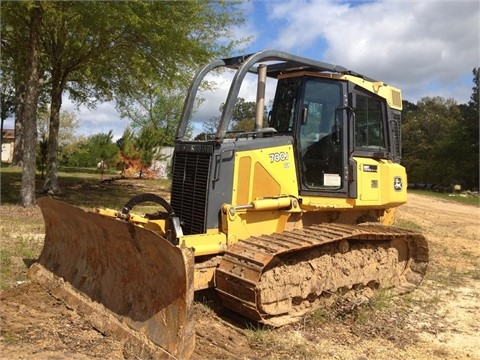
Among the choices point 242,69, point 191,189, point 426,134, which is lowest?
point 191,189

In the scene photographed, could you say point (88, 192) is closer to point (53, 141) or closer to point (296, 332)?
point (53, 141)

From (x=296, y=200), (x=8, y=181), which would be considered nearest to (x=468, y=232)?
(x=296, y=200)

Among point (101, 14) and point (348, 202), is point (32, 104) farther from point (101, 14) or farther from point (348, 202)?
point (348, 202)

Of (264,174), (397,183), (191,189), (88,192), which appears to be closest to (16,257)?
(191,189)

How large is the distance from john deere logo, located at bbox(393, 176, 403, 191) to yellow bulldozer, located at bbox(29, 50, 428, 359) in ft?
0.09

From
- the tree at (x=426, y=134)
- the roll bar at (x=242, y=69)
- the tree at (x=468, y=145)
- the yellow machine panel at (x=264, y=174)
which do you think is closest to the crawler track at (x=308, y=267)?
the yellow machine panel at (x=264, y=174)

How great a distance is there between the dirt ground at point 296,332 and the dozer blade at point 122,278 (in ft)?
0.52

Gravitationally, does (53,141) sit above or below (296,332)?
above

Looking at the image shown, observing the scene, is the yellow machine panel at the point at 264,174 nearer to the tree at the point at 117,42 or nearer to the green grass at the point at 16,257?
the green grass at the point at 16,257

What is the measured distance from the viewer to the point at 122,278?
200 inches

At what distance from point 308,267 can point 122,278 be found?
6.52 feet

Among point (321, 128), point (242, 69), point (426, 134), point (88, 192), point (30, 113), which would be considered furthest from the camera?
point (426, 134)

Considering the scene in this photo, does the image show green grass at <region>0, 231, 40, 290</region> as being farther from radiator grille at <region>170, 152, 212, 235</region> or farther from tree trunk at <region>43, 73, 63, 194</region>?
tree trunk at <region>43, 73, 63, 194</region>

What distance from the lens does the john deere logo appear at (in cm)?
702
